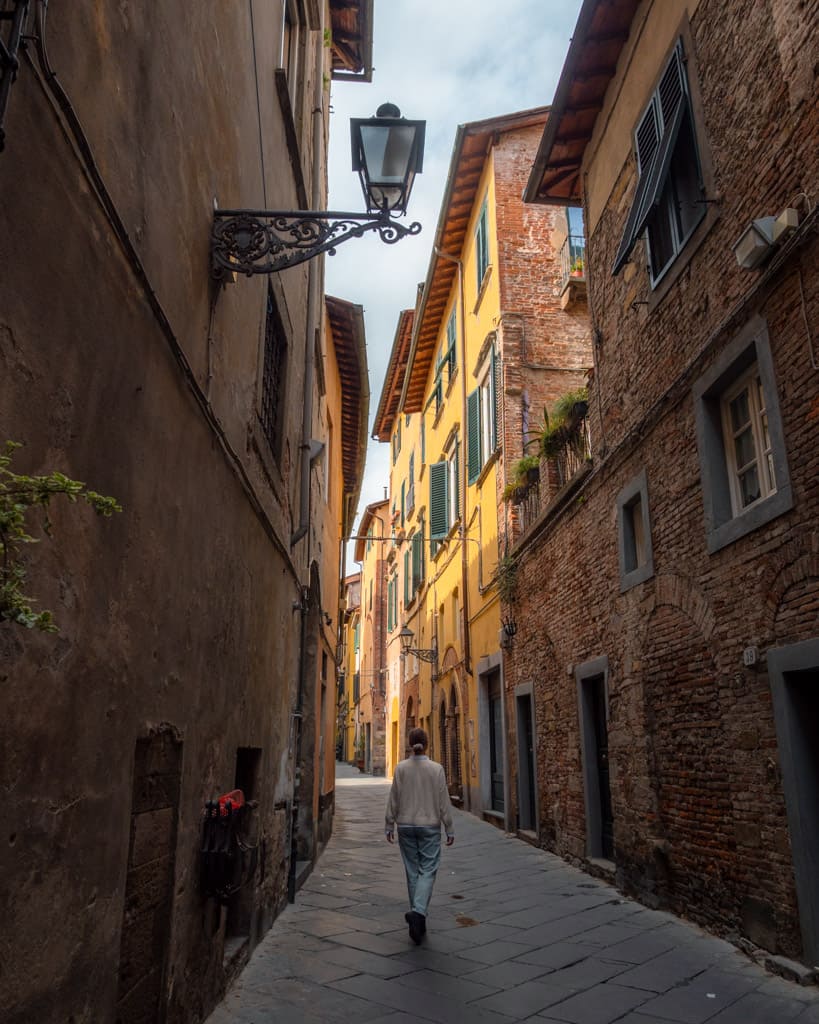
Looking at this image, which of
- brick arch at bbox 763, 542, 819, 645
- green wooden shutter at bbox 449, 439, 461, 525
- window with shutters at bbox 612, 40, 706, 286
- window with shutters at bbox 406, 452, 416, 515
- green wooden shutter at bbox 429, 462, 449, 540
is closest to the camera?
brick arch at bbox 763, 542, 819, 645

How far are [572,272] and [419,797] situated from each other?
33.4 feet

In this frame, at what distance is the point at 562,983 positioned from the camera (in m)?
4.85

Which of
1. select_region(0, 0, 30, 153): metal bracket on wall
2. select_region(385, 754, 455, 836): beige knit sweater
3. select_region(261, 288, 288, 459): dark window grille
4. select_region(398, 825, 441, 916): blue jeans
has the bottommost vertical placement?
select_region(398, 825, 441, 916): blue jeans

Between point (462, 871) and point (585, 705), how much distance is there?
2.16 metres

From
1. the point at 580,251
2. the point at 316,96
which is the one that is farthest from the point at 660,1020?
the point at 580,251

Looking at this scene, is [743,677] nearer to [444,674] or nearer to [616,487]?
[616,487]

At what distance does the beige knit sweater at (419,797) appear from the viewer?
6.20 metres

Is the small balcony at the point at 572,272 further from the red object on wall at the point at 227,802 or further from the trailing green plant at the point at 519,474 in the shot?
the red object on wall at the point at 227,802

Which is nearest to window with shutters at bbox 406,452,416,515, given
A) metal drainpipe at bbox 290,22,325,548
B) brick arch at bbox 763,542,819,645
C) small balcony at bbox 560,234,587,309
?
small balcony at bbox 560,234,587,309

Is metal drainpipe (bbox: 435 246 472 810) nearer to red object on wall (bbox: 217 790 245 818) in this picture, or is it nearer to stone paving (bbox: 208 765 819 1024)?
stone paving (bbox: 208 765 819 1024)

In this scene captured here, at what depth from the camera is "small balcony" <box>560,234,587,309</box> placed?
14.1m

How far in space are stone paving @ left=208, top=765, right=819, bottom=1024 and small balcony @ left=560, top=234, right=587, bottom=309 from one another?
9384 millimetres

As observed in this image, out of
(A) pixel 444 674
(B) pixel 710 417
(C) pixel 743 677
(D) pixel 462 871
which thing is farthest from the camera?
(A) pixel 444 674

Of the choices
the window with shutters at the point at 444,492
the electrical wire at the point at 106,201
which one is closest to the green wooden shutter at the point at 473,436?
the window with shutters at the point at 444,492
